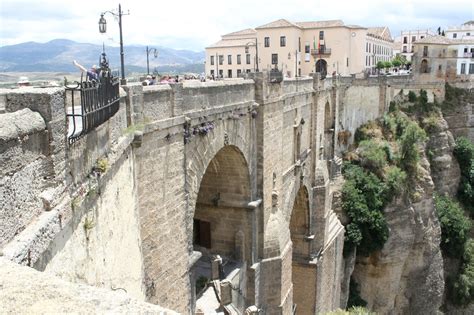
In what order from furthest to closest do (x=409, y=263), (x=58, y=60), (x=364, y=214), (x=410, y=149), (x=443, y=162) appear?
(x=58, y=60) → (x=443, y=162) → (x=410, y=149) → (x=409, y=263) → (x=364, y=214)

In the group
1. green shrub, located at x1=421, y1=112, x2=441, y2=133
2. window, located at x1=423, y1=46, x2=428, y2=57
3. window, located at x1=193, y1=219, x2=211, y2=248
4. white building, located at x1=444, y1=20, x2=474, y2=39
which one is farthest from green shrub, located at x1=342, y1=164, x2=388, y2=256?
white building, located at x1=444, y1=20, x2=474, y2=39

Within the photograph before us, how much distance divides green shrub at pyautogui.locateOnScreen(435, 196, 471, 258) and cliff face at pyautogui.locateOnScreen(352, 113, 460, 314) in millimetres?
2572

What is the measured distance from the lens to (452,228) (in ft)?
112

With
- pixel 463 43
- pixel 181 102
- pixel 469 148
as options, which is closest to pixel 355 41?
pixel 463 43

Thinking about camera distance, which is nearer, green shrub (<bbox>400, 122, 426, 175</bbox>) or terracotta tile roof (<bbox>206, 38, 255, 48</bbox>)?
green shrub (<bbox>400, 122, 426, 175</bbox>)

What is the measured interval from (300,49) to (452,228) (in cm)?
2591

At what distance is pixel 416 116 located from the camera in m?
38.7

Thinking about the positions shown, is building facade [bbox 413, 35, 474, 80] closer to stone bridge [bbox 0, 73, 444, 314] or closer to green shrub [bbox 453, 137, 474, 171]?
green shrub [bbox 453, 137, 474, 171]

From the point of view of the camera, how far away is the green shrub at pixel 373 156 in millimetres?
30375

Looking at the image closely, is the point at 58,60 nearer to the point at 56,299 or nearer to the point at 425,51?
the point at 425,51

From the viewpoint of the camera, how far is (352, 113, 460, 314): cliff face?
28.7 meters

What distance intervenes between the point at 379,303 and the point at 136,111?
26.0m

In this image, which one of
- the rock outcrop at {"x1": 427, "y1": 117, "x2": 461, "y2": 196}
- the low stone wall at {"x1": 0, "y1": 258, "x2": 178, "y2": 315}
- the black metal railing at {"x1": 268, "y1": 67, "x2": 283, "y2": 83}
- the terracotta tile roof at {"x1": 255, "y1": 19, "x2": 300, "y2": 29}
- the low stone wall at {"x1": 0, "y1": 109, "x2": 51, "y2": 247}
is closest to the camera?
the low stone wall at {"x1": 0, "y1": 258, "x2": 178, "y2": 315}

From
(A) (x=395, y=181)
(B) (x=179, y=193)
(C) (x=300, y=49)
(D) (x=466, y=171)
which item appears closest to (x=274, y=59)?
(C) (x=300, y=49)
